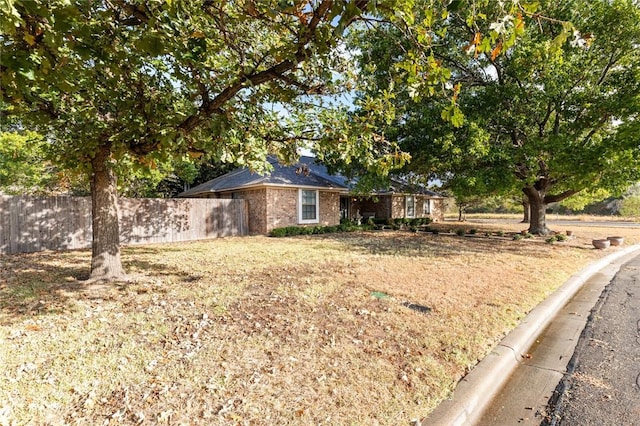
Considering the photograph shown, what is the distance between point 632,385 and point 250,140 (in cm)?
537

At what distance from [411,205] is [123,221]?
1857 centimetres

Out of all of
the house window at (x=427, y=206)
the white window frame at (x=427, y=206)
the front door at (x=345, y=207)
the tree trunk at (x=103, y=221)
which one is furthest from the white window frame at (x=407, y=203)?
the tree trunk at (x=103, y=221)

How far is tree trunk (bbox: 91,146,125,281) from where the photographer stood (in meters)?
5.71

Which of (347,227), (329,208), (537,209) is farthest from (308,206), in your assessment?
(537,209)

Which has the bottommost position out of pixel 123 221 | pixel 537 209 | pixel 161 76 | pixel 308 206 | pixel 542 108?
pixel 123 221

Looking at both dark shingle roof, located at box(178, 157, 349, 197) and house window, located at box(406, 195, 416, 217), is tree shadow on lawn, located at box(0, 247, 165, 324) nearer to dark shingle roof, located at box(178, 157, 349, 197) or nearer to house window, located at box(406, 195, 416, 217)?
dark shingle roof, located at box(178, 157, 349, 197)

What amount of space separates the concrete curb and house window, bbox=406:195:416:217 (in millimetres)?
18177

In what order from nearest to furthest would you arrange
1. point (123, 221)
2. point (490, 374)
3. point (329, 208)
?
1. point (490, 374)
2. point (123, 221)
3. point (329, 208)

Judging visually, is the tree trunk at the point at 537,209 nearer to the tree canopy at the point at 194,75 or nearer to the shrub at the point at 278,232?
the shrub at the point at 278,232

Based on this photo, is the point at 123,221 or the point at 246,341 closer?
the point at 246,341

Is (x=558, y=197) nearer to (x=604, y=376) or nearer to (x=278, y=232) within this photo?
(x=278, y=232)

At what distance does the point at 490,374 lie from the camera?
3.17 meters

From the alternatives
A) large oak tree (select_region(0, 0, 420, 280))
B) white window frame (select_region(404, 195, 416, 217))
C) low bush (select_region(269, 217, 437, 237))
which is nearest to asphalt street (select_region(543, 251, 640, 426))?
large oak tree (select_region(0, 0, 420, 280))

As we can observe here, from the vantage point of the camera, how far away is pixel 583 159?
33.9 ft
